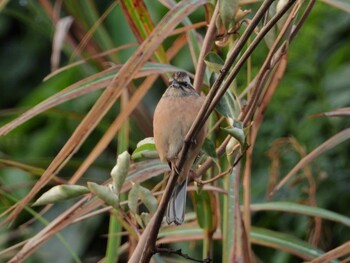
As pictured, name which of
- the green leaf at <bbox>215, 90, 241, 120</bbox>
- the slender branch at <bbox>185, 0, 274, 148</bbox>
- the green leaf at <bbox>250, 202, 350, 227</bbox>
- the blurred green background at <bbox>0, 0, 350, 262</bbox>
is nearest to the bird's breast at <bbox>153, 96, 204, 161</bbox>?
the green leaf at <bbox>215, 90, 241, 120</bbox>

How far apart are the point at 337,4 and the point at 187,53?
1.26 metres

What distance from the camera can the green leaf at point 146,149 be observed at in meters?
1.11

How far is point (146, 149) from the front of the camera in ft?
3.71

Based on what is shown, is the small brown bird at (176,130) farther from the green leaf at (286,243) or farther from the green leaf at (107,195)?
the green leaf at (286,243)

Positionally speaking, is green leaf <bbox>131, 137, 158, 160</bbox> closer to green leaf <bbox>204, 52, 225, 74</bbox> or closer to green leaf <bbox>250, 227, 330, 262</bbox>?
green leaf <bbox>204, 52, 225, 74</bbox>

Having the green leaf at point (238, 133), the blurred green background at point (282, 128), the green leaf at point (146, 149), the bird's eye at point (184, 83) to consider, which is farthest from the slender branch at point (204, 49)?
the blurred green background at point (282, 128)

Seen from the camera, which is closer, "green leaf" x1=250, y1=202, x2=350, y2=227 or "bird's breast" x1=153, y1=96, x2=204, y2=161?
"bird's breast" x1=153, y1=96, x2=204, y2=161

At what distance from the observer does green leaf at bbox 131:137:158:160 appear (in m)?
1.11

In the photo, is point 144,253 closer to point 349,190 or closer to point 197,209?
point 197,209

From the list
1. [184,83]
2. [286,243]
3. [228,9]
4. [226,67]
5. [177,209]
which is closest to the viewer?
[226,67]

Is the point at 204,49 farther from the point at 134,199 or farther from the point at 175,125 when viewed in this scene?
the point at 134,199

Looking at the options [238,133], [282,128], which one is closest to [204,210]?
[238,133]

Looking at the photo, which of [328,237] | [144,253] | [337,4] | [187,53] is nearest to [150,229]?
[144,253]

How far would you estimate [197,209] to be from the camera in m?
1.33
